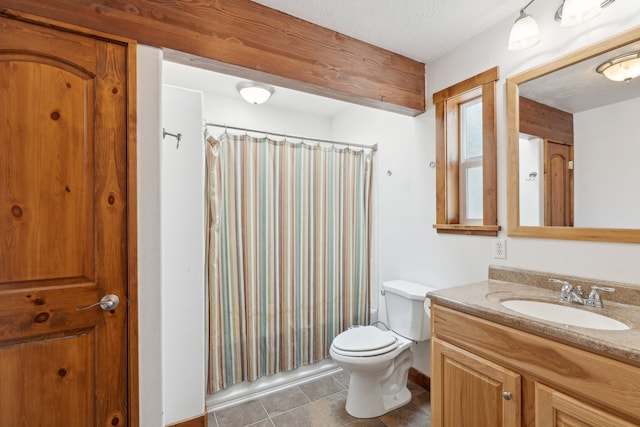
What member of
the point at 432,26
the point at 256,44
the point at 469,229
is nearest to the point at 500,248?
the point at 469,229

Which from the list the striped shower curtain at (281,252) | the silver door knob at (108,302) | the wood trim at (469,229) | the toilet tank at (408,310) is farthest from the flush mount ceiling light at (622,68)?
the silver door knob at (108,302)

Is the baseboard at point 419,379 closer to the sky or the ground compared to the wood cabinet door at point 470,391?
closer to the ground

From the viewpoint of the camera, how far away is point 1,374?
107 centimetres

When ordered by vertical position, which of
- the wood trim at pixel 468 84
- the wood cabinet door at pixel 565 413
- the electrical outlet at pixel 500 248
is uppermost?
the wood trim at pixel 468 84

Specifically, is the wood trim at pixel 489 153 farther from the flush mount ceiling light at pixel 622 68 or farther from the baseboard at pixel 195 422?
the baseboard at pixel 195 422

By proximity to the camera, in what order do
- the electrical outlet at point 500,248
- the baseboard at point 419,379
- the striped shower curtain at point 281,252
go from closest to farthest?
the electrical outlet at point 500,248
the striped shower curtain at point 281,252
the baseboard at point 419,379

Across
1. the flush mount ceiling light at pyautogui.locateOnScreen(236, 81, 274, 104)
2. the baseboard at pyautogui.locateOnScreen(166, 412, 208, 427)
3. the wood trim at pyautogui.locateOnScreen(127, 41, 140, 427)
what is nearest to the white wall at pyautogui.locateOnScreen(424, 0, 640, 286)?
the flush mount ceiling light at pyautogui.locateOnScreen(236, 81, 274, 104)

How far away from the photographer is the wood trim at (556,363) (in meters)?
0.83

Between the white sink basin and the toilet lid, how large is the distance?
790mm

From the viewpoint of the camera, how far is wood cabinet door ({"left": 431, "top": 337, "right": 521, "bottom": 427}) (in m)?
1.09

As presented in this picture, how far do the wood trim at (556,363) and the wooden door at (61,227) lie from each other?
4.77 ft

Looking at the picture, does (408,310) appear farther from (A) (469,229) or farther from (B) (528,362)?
(B) (528,362)

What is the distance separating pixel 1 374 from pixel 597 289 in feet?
7.70

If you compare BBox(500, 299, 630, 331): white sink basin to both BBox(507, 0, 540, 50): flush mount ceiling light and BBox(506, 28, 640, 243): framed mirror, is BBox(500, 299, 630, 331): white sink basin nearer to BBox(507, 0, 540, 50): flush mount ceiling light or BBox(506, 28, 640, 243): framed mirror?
BBox(506, 28, 640, 243): framed mirror
